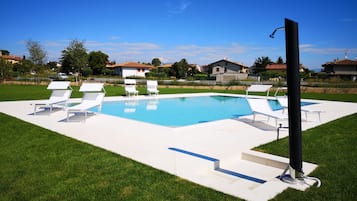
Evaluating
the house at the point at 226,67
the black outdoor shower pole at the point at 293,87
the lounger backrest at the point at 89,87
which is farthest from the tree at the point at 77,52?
the black outdoor shower pole at the point at 293,87

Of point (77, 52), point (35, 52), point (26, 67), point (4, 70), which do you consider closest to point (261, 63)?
point (77, 52)

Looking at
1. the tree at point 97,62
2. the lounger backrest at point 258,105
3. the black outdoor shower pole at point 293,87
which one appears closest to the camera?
the black outdoor shower pole at point 293,87

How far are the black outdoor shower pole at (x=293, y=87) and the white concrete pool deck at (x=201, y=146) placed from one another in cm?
42

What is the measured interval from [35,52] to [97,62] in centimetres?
1572

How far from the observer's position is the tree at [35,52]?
129ft

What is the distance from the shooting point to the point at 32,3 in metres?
19.6

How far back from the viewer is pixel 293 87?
2.95m

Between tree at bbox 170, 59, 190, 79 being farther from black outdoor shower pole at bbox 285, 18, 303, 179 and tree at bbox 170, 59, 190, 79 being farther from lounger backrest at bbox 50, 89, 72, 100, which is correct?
black outdoor shower pole at bbox 285, 18, 303, 179

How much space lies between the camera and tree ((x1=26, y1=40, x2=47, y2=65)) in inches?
1550

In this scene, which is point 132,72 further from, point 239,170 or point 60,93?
point 239,170

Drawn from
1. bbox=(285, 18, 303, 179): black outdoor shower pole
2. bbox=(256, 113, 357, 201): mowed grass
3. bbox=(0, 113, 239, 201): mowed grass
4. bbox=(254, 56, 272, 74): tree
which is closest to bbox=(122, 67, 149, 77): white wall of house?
bbox=(254, 56, 272, 74): tree

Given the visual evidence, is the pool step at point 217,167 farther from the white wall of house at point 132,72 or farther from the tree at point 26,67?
the white wall of house at point 132,72

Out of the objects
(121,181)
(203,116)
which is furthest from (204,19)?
(121,181)

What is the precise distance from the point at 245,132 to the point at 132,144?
275 centimetres
